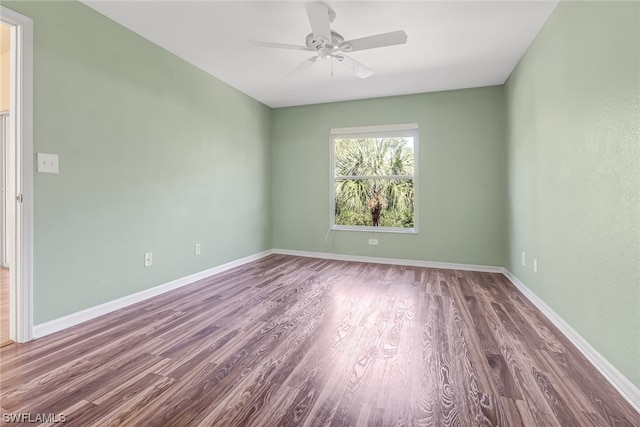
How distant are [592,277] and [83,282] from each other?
11.9 feet

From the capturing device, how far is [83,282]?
235 centimetres

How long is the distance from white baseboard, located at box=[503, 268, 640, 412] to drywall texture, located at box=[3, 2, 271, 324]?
353 centimetres

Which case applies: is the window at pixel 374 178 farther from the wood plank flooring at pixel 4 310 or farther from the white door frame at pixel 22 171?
the wood plank flooring at pixel 4 310

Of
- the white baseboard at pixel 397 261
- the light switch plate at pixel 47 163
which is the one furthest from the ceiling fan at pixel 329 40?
the white baseboard at pixel 397 261

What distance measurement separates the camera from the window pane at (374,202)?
4.58 m

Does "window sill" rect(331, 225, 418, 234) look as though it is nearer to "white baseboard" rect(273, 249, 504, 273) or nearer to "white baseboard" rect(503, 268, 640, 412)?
"white baseboard" rect(273, 249, 504, 273)

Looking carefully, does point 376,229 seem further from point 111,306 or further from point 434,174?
point 111,306

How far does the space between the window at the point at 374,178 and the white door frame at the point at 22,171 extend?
143 inches

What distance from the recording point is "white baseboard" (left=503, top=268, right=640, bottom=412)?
144 centimetres

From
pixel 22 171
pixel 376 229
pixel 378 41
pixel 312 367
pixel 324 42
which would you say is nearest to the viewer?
pixel 312 367

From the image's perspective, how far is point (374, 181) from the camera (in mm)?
4758

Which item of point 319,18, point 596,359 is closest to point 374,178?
point 319,18

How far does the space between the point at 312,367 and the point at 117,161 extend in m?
2.39

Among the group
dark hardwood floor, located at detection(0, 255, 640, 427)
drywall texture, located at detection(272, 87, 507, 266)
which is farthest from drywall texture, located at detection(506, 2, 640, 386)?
drywall texture, located at detection(272, 87, 507, 266)
